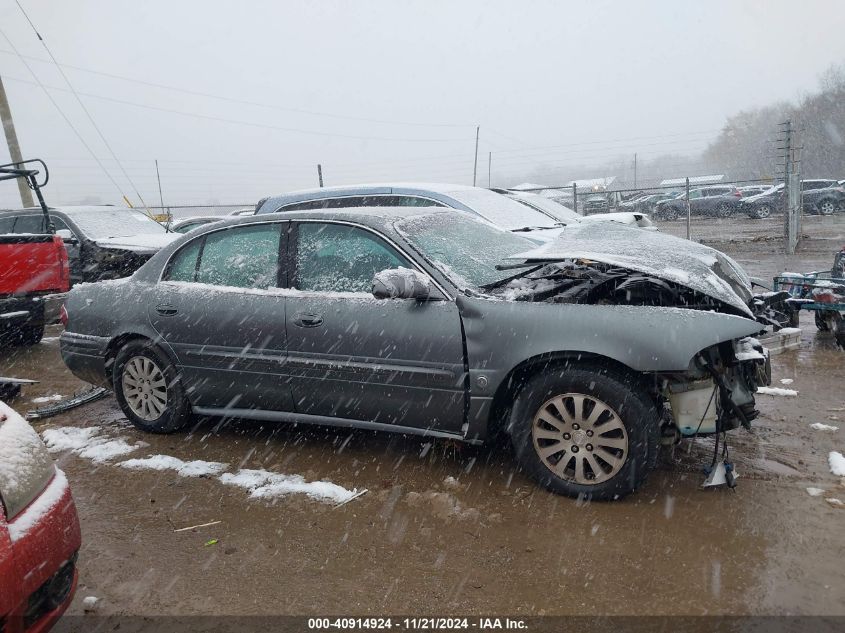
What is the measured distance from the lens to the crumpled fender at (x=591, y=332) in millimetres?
3117

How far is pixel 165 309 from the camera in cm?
443

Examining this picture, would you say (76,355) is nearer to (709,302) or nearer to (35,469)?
(35,469)

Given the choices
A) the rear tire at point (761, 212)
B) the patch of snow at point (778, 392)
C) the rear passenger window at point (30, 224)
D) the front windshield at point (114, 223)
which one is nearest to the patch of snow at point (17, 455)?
the patch of snow at point (778, 392)

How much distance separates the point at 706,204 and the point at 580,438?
25.7 meters

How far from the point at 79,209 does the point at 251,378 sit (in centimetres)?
795

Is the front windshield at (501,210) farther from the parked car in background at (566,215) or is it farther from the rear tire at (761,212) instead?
the rear tire at (761,212)

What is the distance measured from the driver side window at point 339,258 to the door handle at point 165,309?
0.97 metres

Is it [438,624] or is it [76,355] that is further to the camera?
[76,355]

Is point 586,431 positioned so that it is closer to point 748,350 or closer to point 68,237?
point 748,350

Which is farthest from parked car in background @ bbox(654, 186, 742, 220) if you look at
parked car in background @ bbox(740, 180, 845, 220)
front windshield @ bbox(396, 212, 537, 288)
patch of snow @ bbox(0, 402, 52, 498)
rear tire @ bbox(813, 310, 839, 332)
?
patch of snow @ bbox(0, 402, 52, 498)

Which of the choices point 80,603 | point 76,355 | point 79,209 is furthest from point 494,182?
point 80,603

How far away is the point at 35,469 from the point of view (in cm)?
229

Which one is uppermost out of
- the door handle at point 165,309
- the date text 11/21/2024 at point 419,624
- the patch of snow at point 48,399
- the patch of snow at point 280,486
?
the door handle at point 165,309

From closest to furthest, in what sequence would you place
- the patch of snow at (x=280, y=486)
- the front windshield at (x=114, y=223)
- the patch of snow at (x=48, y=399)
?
1. the patch of snow at (x=280, y=486)
2. the patch of snow at (x=48, y=399)
3. the front windshield at (x=114, y=223)
